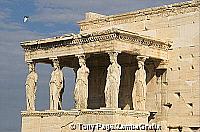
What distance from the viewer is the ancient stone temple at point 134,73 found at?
1620 centimetres

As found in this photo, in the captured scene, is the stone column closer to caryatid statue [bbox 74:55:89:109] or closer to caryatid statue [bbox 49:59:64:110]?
caryatid statue [bbox 74:55:89:109]

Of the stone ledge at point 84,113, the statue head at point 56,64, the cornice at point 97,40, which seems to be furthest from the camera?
the statue head at point 56,64

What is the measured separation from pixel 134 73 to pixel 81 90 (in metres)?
2.21

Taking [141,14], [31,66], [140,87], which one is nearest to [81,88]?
[140,87]

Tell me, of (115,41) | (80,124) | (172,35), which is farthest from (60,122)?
(172,35)

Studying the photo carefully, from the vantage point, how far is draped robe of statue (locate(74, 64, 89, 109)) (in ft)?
55.5

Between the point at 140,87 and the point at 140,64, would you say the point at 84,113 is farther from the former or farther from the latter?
the point at 140,64

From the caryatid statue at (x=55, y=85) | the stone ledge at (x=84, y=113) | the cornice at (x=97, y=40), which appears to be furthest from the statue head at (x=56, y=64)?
the stone ledge at (x=84, y=113)

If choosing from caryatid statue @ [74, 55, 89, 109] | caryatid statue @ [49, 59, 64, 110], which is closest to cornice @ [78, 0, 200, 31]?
caryatid statue @ [74, 55, 89, 109]

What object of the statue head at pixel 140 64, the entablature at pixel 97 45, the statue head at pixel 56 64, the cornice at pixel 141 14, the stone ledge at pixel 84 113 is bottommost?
the stone ledge at pixel 84 113

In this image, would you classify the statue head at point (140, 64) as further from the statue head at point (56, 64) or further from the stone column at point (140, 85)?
the statue head at point (56, 64)

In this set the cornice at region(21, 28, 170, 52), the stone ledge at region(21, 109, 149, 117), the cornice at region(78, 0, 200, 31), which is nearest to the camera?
the stone ledge at region(21, 109, 149, 117)

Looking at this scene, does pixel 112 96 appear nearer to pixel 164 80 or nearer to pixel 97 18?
pixel 164 80

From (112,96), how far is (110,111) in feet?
1.51
